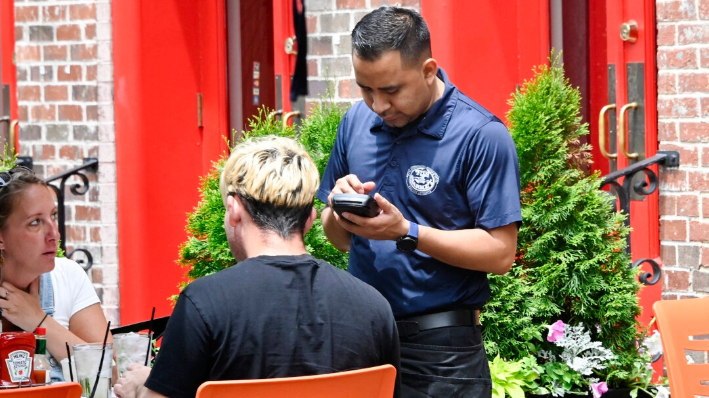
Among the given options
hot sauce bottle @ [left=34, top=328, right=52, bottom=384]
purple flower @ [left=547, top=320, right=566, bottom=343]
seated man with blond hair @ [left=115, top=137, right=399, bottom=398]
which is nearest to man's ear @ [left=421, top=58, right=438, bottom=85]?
seated man with blond hair @ [left=115, top=137, right=399, bottom=398]

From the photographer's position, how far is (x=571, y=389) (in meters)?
4.30

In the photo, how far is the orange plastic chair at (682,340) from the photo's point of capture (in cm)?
305

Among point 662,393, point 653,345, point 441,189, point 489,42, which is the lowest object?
point 662,393

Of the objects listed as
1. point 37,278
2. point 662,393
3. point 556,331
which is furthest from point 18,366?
point 662,393

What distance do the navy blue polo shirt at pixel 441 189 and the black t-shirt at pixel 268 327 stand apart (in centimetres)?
58

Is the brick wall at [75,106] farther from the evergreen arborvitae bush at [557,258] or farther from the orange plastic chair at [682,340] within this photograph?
the orange plastic chair at [682,340]

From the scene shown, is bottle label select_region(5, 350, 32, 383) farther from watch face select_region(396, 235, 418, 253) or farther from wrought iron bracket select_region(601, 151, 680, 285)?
wrought iron bracket select_region(601, 151, 680, 285)

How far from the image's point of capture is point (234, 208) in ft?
7.79

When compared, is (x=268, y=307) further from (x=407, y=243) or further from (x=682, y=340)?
(x=682, y=340)

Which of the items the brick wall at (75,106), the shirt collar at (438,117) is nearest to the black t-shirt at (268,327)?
the shirt collar at (438,117)

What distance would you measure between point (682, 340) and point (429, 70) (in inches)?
42.8

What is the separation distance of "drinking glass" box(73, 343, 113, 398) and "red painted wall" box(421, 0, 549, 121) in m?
2.73

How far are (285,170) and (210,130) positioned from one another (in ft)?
12.5

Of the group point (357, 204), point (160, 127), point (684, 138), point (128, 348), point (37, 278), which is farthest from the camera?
point (160, 127)
